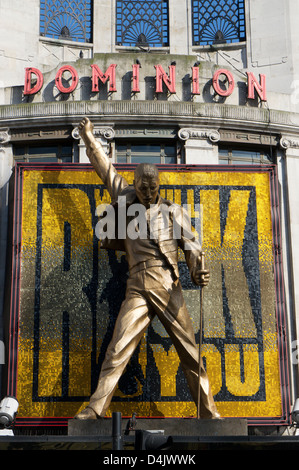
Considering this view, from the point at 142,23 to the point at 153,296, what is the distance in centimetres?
1241

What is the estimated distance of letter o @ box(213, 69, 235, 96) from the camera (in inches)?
820

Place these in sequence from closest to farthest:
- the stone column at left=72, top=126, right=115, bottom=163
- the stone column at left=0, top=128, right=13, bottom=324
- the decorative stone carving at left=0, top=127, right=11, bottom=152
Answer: the stone column at left=0, top=128, right=13, bottom=324 → the stone column at left=72, top=126, right=115, bottom=163 → the decorative stone carving at left=0, top=127, right=11, bottom=152

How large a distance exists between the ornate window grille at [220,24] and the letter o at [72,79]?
560 centimetres

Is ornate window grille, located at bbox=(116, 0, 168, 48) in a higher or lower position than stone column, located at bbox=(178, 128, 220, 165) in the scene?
higher

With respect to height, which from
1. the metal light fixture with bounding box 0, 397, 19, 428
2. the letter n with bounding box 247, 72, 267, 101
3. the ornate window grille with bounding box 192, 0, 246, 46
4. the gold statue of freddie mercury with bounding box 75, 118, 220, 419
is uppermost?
the ornate window grille with bounding box 192, 0, 246, 46

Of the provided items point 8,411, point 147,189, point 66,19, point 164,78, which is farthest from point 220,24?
point 8,411

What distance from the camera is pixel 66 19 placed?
2486cm

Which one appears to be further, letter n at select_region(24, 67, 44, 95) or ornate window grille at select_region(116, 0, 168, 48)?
ornate window grille at select_region(116, 0, 168, 48)

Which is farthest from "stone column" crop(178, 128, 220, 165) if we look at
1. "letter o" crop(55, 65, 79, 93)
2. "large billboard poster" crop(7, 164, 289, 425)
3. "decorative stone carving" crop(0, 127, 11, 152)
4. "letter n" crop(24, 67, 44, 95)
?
"decorative stone carving" crop(0, 127, 11, 152)

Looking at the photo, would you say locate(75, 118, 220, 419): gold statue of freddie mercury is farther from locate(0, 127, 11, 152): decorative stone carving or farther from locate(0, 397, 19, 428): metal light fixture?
locate(0, 127, 11, 152): decorative stone carving

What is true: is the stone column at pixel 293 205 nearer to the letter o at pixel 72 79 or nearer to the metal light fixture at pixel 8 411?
the letter o at pixel 72 79

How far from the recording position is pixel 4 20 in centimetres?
2353

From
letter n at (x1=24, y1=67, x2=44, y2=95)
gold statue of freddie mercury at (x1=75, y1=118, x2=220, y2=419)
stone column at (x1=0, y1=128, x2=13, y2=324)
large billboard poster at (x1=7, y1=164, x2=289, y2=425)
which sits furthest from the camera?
letter n at (x1=24, y1=67, x2=44, y2=95)

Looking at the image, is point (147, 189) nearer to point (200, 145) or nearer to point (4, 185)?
point (200, 145)
